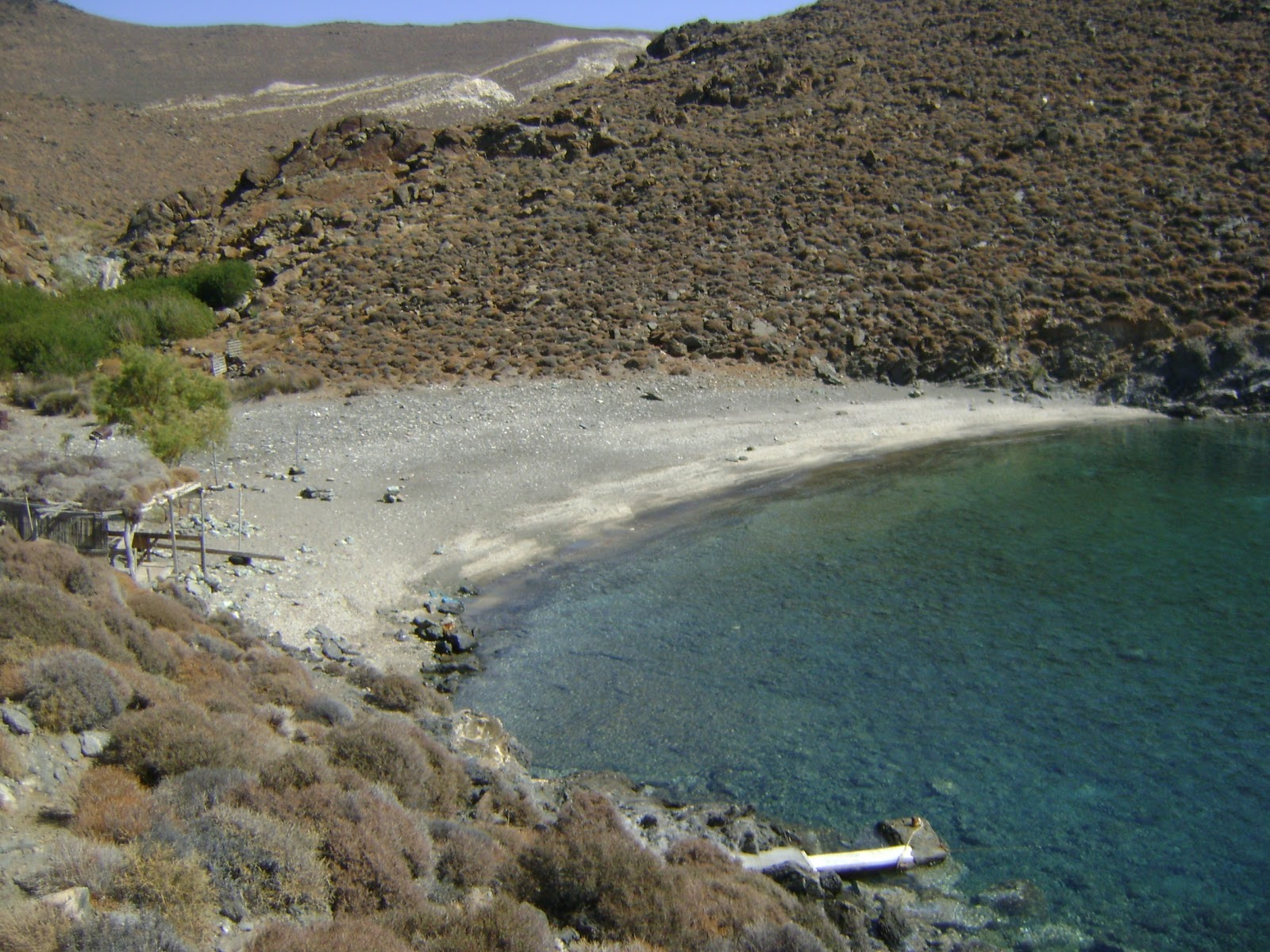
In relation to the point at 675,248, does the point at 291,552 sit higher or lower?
lower

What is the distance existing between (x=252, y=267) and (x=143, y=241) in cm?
962

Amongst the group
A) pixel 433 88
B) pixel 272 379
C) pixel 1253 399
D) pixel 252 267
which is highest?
pixel 433 88

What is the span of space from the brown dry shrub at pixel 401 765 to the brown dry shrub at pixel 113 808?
197 centimetres

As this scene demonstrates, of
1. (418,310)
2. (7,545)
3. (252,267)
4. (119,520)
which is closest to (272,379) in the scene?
(418,310)

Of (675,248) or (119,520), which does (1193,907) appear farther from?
(675,248)

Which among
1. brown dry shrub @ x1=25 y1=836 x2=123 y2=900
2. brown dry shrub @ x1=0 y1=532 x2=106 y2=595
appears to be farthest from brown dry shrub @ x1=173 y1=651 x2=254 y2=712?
brown dry shrub @ x1=25 y1=836 x2=123 y2=900

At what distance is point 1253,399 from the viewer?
32000 mm

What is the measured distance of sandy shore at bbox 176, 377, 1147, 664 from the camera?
1736 centimetres

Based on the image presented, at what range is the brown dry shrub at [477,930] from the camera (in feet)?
20.4

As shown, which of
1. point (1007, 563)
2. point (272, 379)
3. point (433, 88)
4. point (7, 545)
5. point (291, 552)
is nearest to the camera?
point (7, 545)

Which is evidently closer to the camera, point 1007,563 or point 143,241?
point 1007,563

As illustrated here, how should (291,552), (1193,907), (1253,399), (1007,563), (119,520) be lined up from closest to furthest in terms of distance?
(1193,907), (119,520), (291,552), (1007,563), (1253,399)

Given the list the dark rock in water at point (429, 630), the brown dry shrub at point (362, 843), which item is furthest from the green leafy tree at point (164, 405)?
the brown dry shrub at point (362, 843)

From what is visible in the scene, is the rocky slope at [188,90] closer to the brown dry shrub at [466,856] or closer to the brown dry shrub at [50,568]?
the brown dry shrub at [50,568]
